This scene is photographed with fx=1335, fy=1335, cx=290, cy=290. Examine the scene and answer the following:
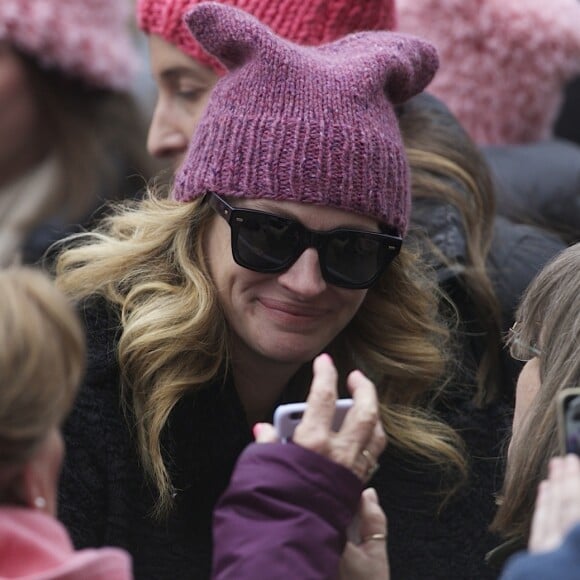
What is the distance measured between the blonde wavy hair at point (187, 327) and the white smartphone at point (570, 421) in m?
0.93

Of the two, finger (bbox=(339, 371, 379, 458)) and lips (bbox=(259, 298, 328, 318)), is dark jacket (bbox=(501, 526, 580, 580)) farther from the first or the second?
lips (bbox=(259, 298, 328, 318))

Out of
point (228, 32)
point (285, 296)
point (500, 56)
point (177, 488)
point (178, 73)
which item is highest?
point (228, 32)

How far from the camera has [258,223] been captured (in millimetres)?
2518

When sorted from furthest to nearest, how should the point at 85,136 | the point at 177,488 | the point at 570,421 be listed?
the point at 85,136 < the point at 177,488 < the point at 570,421

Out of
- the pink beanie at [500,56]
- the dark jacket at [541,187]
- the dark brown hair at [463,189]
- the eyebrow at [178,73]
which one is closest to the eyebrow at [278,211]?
the dark brown hair at [463,189]

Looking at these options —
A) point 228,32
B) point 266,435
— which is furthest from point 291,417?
point 228,32

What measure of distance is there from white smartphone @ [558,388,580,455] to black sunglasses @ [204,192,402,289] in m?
0.78

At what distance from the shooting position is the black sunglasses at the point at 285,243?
8.25 feet

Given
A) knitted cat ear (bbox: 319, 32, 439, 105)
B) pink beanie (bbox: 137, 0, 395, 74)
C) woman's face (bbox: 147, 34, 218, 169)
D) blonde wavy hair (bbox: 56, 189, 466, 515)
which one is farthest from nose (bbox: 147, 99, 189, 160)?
knitted cat ear (bbox: 319, 32, 439, 105)

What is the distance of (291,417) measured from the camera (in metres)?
2.05

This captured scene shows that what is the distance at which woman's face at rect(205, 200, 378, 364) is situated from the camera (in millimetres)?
2543

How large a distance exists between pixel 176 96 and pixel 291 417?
160cm

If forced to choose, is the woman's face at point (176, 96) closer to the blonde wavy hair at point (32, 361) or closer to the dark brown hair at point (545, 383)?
the dark brown hair at point (545, 383)

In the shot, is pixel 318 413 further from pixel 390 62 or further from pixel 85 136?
pixel 85 136
